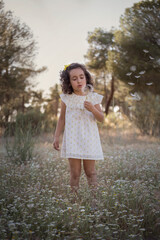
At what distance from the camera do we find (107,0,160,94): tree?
10727 mm

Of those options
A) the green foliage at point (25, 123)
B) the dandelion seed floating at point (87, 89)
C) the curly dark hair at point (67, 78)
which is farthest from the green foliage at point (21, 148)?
the dandelion seed floating at point (87, 89)

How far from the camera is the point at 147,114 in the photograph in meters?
10.5

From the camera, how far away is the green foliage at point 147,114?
400 inches

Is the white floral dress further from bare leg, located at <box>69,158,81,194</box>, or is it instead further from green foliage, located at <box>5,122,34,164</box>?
green foliage, located at <box>5,122,34,164</box>

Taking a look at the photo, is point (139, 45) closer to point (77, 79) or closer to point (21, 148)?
point (21, 148)

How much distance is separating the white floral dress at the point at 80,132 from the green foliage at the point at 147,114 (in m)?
7.36

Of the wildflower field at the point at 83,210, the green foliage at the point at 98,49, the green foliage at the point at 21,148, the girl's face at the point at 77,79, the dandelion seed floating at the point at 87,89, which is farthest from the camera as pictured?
the green foliage at the point at 98,49

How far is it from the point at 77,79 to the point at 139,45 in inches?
374

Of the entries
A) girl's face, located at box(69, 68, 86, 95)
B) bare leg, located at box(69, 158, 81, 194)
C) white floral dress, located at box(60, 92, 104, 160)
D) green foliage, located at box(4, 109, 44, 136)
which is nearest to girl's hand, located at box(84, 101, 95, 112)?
white floral dress, located at box(60, 92, 104, 160)

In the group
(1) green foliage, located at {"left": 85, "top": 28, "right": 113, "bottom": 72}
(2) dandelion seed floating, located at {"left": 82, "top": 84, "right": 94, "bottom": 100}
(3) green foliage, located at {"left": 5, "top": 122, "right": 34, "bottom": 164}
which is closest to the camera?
(2) dandelion seed floating, located at {"left": 82, "top": 84, "right": 94, "bottom": 100}

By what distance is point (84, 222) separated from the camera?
79.7 inches

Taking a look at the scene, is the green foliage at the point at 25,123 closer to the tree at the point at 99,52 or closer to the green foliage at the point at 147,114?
the green foliage at the point at 147,114

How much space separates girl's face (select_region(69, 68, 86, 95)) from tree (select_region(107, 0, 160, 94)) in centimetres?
799

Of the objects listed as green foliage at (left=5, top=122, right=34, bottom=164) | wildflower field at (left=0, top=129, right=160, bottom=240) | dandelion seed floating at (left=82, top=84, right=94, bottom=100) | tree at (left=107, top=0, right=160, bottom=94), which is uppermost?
tree at (left=107, top=0, right=160, bottom=94)
